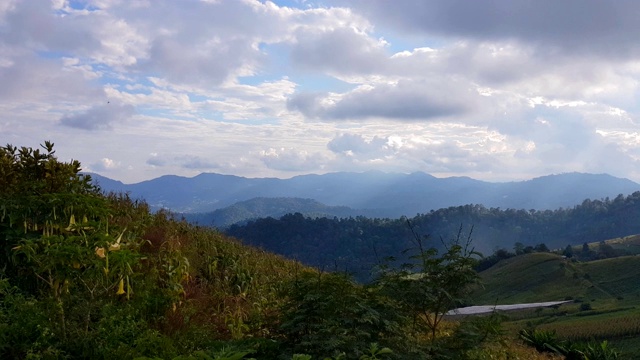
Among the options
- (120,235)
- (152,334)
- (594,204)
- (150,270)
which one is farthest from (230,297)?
(594,204)

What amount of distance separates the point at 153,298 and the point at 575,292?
3160 inches

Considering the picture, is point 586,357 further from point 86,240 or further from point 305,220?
point 305,220

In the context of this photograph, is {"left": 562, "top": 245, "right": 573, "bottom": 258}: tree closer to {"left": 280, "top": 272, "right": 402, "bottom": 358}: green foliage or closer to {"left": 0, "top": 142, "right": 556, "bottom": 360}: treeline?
{"left": 0, "top": 142, "right": 556, "bottom": 360}: treeline

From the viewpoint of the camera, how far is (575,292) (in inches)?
2972

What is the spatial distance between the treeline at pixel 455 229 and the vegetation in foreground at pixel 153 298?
104 metres

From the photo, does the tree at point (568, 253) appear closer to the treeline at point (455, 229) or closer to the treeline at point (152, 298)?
the treeline at point (455, 229)

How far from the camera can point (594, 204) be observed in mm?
177250

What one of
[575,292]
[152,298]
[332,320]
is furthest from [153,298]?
[575,292]

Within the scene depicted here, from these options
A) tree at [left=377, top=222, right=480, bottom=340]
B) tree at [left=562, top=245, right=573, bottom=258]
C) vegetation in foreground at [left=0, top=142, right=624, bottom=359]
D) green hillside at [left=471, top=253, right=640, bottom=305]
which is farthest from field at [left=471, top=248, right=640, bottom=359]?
vegetation in foreground at [left=0, top=142, right=624, bottom=359]

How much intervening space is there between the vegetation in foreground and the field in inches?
1501

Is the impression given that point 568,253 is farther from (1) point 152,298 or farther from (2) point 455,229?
(1) point 152,298

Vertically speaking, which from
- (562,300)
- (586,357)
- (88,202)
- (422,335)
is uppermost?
(88,202)

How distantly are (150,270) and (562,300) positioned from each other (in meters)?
76.0

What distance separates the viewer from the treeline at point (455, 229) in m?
131
